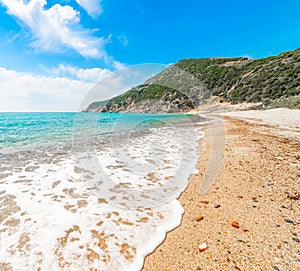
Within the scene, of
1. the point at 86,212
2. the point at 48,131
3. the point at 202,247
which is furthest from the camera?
the point at 48,131

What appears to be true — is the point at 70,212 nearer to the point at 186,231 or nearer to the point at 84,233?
the point at 84,233

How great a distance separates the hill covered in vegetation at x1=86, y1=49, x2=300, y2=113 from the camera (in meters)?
31.4

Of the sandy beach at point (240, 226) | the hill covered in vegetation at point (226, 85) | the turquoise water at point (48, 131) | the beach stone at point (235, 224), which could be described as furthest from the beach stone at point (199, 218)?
the hill covered in vegetation at point (226, 85)

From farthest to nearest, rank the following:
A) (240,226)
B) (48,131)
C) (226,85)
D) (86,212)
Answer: (226,85)
(48,131)
(86,212)
(240,226)

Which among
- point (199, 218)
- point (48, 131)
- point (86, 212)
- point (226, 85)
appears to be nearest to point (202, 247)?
point (199, 218)

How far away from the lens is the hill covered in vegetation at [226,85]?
3139cm

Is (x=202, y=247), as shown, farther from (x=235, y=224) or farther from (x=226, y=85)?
A: (x=226, y=85)

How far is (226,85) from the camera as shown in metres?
52.2

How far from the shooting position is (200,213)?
2869mm

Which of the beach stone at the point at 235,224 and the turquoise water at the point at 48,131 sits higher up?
the turquoise water at the point at 48,131

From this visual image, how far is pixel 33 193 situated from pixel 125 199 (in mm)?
2050

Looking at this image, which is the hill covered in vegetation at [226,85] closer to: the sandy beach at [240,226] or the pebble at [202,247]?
the sandy beach at [240,226]

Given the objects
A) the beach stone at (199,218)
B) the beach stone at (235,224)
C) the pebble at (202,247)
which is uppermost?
the beach stone at (235,224)

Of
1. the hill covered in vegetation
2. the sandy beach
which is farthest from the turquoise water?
the sandy beach
